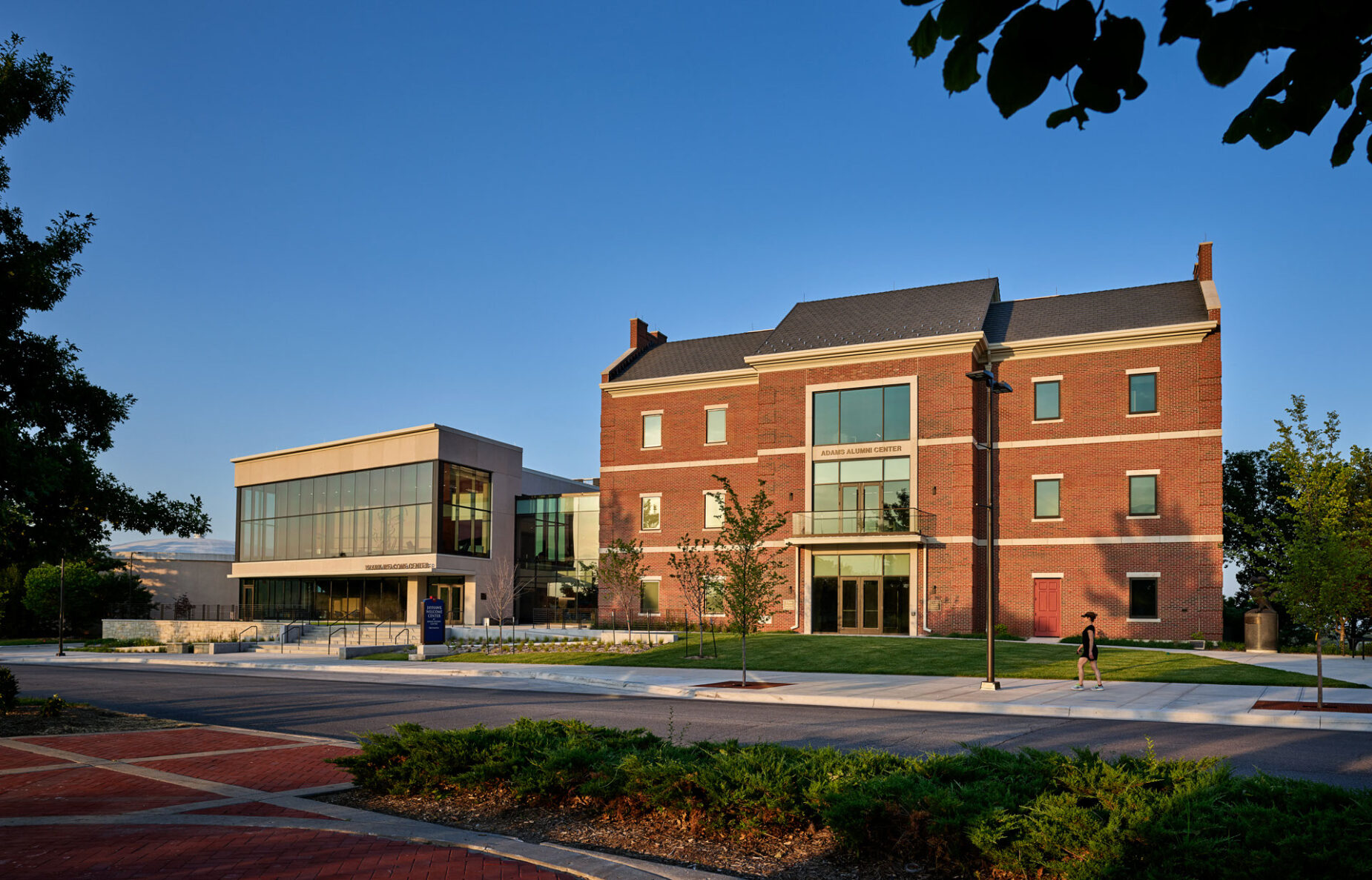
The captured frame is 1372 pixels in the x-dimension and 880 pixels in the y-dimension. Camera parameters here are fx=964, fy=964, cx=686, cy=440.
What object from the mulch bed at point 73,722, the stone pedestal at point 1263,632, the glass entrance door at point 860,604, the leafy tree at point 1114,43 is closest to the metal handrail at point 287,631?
the glass entrance door at point 860,604

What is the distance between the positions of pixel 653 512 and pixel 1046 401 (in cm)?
1783

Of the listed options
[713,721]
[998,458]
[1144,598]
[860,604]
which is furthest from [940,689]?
[998,458]

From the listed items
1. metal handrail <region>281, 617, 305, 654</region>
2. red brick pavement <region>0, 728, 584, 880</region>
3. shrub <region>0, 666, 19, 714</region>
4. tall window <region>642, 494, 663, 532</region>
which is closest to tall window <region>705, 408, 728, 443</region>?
tall window <region>642, 494, 663, 532</region>

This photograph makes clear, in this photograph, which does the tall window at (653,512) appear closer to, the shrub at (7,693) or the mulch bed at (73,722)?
the mulch bed at (73,722)

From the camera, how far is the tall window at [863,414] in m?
38.2

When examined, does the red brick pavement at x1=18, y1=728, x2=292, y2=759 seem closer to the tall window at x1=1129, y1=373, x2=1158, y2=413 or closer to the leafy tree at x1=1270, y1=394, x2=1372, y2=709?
the leafy tree at x1=1270, y1=394, x2=1372, y2=709

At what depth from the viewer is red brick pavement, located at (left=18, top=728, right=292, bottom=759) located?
11.6 meters

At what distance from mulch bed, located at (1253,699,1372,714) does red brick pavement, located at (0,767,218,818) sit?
17042 mm

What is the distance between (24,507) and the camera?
44.7 ft

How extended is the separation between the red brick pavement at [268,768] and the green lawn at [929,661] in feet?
54.9

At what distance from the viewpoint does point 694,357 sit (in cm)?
4653

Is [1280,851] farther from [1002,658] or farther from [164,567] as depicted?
[164,567]

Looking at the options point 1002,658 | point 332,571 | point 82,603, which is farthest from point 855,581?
point 82,603

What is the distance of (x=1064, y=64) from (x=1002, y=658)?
26.9 meters
